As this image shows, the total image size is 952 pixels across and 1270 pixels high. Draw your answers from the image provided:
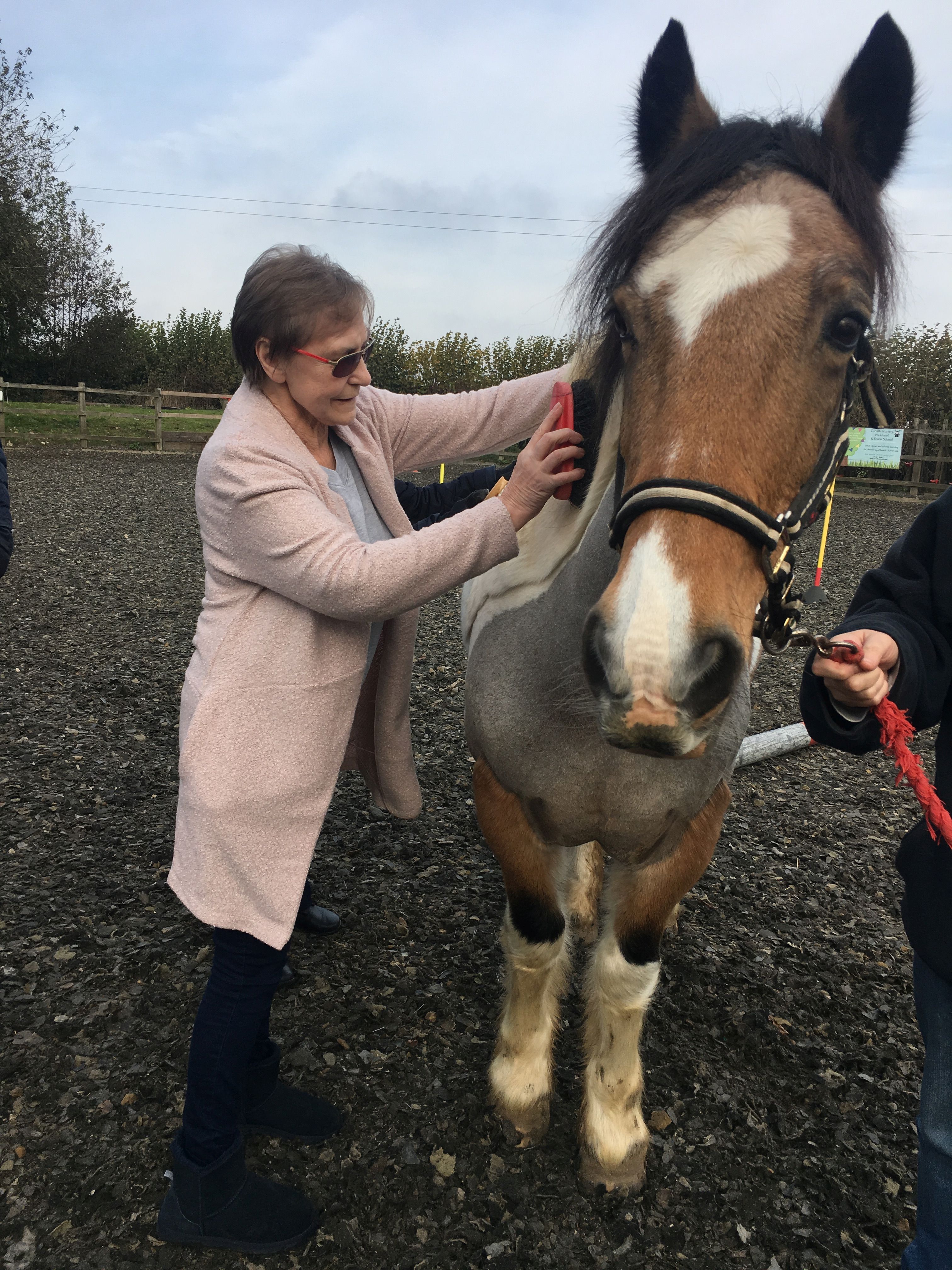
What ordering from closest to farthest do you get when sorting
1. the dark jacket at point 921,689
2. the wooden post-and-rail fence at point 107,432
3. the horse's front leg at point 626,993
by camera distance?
the dark jacket at point 921,689 < the horse's front leg at point 626,993 < the wooden post-and-rail fence at point 107,432

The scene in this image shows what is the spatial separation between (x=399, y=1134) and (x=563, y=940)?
2.26 feet

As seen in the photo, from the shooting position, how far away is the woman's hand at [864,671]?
4.51 feet

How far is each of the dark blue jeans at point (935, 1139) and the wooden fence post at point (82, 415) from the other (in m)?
22.6

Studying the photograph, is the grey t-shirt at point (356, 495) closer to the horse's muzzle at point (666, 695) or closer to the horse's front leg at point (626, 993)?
the horse's muzzle at point (666, 695)

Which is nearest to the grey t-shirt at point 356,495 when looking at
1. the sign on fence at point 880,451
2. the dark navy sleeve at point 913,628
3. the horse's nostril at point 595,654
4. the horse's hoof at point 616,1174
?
the horse's nostril at point 595,654

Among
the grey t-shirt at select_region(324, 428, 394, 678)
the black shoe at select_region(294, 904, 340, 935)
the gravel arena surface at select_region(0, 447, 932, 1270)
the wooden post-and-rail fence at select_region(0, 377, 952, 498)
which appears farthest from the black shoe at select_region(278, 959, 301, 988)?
the wooden post-and-rail fence at select_region(0, 377, 952, 498)

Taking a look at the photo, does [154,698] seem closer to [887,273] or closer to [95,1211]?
[95,1211]

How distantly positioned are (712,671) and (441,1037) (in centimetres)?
195

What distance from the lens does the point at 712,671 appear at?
1.23 m

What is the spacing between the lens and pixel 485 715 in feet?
6.83

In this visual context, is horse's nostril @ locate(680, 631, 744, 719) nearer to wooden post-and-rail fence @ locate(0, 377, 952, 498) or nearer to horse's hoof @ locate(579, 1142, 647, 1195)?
horse's hoof @ locate(579, 1142, 647, 1195)

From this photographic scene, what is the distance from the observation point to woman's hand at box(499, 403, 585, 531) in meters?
1.75

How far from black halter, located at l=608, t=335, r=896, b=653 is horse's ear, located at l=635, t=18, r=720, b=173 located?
0.65 meters

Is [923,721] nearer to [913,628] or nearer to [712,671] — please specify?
[913,628]
